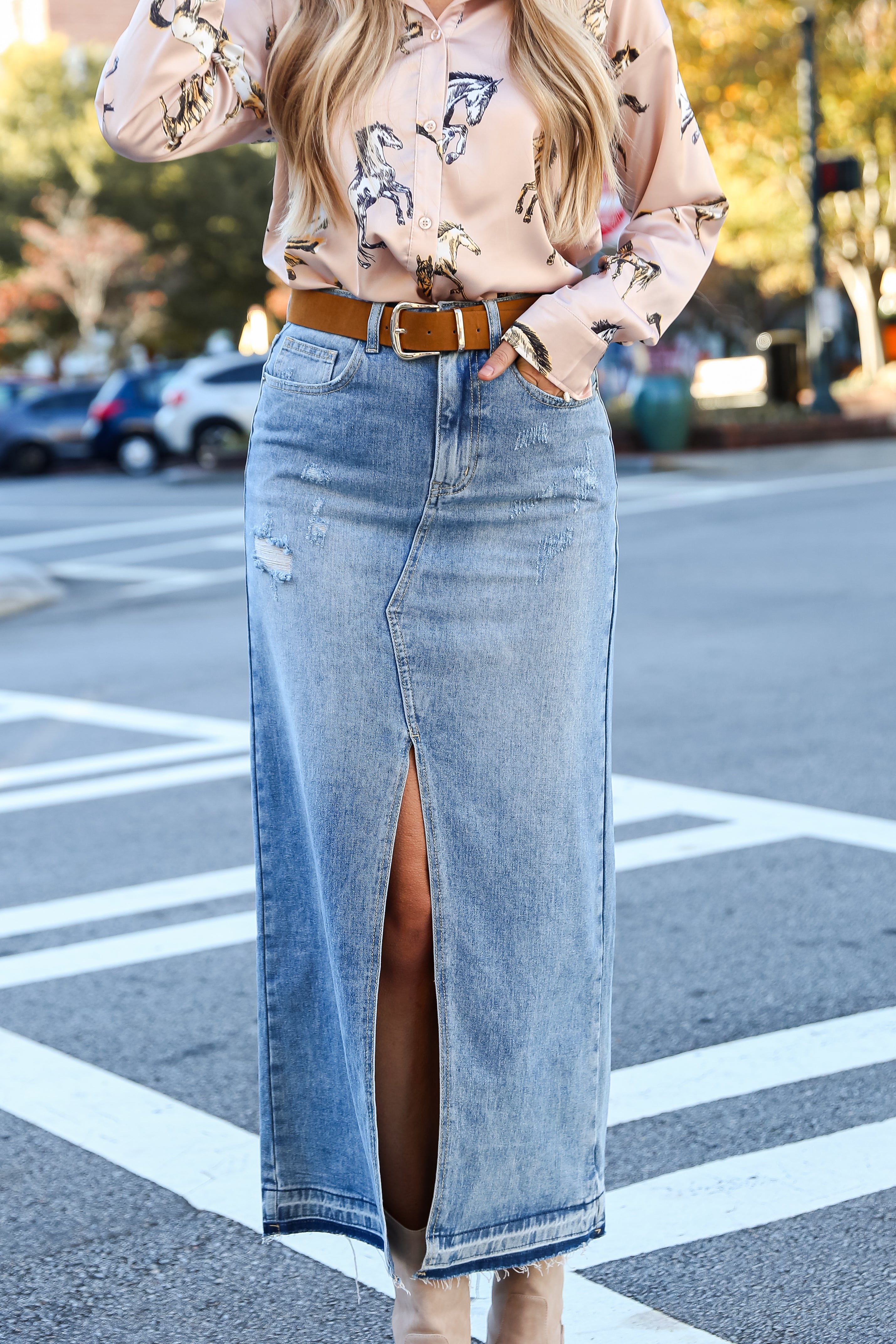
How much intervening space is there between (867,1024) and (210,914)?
192 centimetres

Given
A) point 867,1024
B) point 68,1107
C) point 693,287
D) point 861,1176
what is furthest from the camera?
point 867,1024

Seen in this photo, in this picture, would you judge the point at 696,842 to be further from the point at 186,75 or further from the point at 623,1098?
the point at 186,75

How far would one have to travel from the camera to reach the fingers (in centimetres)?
217

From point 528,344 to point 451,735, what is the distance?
50 centimetres

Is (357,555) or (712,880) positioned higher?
(357,555)

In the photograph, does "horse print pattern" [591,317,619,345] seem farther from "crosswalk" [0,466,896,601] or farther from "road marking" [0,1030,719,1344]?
"crosswalk" [0,466,896,601]

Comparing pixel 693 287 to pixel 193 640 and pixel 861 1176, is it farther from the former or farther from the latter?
pixel 193 640

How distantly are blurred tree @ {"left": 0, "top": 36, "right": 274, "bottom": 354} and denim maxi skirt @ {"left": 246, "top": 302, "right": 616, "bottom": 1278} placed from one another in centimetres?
4303

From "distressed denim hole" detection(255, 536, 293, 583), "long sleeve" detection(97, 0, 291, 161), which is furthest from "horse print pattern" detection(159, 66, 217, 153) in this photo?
"distressed denim hole" detection(255, 536, 293, 583)

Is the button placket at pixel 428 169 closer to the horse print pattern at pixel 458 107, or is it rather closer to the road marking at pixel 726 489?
the horse print pattern at pixel 458 107

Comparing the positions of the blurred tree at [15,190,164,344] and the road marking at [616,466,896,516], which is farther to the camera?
the blurred tree at [15,190,164,344]

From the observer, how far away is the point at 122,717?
26.2 ft

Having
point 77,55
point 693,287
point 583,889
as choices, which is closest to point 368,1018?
point 583,889

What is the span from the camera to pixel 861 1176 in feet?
10.0
